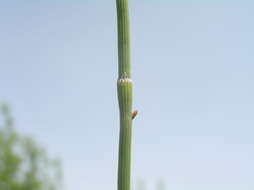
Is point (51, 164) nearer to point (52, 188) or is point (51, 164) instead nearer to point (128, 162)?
point (52, 188)

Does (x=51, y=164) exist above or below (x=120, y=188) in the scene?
below

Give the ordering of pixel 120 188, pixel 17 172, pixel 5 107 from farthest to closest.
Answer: pixel 17 172
pixel 5 107
pixel 120 188

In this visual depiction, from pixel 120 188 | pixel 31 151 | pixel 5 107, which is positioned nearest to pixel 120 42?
pixel 120 188

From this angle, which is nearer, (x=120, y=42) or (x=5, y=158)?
(x=120, y=42)

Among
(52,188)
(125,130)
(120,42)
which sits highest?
(120,42)

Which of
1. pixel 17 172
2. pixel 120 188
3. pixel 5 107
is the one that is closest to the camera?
pixel 120 188
